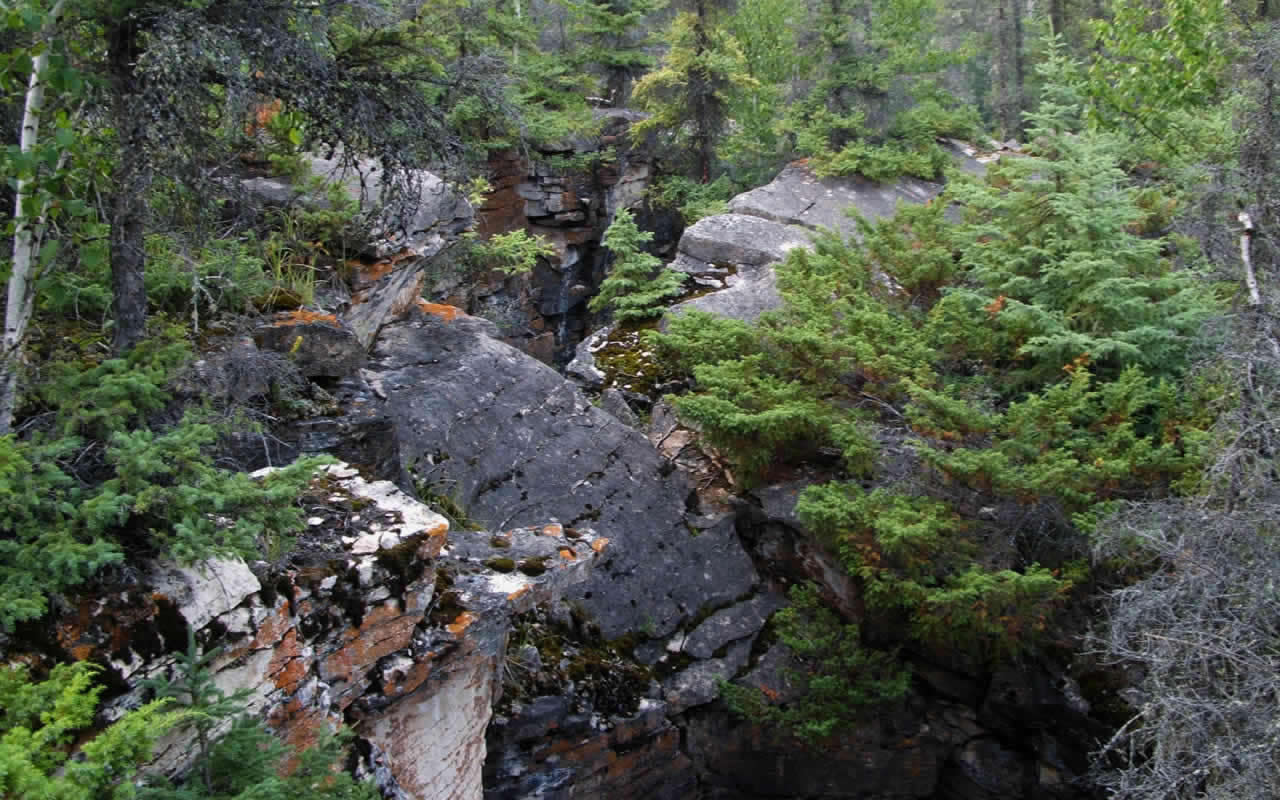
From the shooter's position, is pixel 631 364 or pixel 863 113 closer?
pixel 631 364

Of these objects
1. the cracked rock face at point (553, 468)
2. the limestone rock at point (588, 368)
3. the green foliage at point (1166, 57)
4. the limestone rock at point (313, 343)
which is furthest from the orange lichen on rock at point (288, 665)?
the limestone rock at point (588, 368)

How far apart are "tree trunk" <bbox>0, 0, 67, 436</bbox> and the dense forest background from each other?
21 millimetres

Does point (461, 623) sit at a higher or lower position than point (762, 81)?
lower

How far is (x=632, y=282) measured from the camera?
15.0m

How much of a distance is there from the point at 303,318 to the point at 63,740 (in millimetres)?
4817

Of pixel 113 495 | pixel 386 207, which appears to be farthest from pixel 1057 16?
pixel 113 495

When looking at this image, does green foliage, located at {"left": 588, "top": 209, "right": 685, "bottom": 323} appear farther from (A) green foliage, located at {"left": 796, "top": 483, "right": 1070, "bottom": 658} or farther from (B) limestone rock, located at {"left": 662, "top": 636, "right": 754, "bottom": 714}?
(A) green foliage, located at {"left": 796, "top": 483, "right": 1070, "bottom": 658}

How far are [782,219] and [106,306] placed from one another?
470 inches

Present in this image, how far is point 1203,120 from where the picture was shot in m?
12.8

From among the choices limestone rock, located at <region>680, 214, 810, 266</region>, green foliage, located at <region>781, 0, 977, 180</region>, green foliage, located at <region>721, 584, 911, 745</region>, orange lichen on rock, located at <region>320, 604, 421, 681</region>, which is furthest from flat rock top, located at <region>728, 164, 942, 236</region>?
orange lichen on rock, located at <region>320, 604, 421, 681</region>

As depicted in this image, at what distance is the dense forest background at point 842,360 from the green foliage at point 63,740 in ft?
0.05

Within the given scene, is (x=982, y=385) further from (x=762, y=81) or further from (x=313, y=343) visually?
(x=762, y=81)

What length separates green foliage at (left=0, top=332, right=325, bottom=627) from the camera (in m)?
3.78

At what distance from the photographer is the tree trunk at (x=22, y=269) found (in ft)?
14.5
